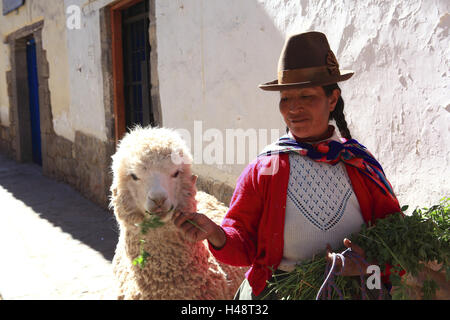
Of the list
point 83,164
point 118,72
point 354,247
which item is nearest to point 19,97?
point 83,164

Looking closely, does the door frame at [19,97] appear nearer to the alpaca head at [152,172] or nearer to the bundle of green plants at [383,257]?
the alpaca head at [152,172]

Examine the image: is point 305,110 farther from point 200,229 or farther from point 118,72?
point 118,72

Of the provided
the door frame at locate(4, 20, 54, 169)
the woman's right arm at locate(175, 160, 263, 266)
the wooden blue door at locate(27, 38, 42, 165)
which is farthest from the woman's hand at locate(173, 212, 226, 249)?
the wooden blue door at locate(27, 38, 42, 165)

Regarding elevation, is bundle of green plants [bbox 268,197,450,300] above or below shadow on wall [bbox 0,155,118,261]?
above

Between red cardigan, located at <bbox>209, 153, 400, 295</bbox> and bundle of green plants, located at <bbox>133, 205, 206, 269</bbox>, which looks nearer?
red cardigan, located at <bbox>209, 153, 400, 295</bbox>

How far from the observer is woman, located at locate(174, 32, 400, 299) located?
1647 millimetres

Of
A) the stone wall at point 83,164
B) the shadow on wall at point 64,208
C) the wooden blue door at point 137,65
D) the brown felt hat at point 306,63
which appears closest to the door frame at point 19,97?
the shadow on wall at point 64,208

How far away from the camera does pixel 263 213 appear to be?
5.52 ft

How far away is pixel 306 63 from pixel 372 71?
105 cm

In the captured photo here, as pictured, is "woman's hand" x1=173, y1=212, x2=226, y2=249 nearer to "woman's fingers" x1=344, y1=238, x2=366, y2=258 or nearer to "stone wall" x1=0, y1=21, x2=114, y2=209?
"woman's fingers" x1=344, y1=238, x2=366, y2=258

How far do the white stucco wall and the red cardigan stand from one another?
2.49 ft
